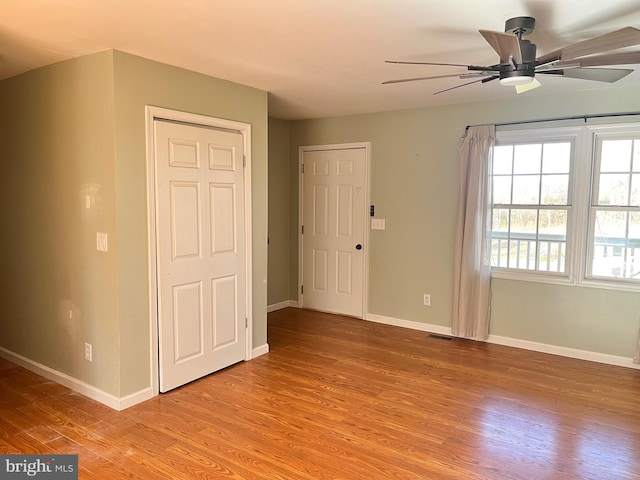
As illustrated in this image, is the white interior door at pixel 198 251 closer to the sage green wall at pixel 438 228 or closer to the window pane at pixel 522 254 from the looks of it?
the sage green wall at pixel 438 228

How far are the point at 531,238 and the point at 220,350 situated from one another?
304 centimetres

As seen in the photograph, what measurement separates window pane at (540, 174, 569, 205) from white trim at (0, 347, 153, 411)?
3.77m

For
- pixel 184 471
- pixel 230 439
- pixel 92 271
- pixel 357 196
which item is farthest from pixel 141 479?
pixel 357 196

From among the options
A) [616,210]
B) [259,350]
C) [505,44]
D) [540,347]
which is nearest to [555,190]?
[616,210]

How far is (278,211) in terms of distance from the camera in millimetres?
5836

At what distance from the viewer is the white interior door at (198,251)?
3303 millimetres

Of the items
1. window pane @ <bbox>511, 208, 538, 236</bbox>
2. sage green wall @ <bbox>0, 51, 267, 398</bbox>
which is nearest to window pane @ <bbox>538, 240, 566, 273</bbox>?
window pane @ <bbox>511, 208, 538, 236</bbox>

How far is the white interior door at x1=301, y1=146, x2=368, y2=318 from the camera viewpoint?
542cm

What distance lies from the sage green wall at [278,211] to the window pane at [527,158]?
107 inches

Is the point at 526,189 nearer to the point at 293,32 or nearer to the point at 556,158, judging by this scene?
the point at 556,158

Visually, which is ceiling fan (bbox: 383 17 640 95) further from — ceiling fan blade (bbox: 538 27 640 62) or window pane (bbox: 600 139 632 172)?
window pane (bbox: 600 139 632 172)

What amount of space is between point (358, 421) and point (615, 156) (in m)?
3.12

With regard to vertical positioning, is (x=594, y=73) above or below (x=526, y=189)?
above

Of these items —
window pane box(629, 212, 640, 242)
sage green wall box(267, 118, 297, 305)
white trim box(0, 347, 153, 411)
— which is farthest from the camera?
sage green wall box(267, 118, 297, 305)
